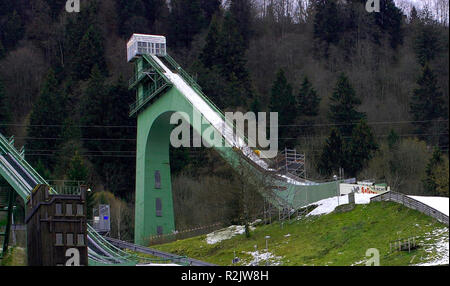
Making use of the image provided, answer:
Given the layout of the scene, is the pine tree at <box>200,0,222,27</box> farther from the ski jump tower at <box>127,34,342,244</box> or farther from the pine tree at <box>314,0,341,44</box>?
the ski jump tower at <box>127,34,342,244</box>

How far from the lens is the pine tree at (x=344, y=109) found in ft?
222

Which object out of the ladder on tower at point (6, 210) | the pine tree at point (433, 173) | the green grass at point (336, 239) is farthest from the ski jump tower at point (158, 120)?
the pine tree at point (433, 173)

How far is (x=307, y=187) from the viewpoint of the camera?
48.5 metres

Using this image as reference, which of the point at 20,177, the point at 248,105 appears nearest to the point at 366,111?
the point at 248,105

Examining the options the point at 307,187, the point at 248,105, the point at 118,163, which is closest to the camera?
the point at 307,187

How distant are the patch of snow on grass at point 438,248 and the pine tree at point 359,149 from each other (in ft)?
79.4

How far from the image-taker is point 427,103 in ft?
225

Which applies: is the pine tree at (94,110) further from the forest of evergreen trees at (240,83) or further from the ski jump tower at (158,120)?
the ski jump tower at (158,120)

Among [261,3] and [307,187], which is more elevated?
[261,3]

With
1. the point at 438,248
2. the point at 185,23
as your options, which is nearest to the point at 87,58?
the point at 185,23

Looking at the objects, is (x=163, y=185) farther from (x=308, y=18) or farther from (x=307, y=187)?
(x=308, y=18)

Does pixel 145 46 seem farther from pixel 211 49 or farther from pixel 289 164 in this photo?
pixel 211 49

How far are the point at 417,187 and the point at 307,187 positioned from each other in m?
15.2

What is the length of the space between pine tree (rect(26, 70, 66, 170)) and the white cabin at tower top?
10.6 m
